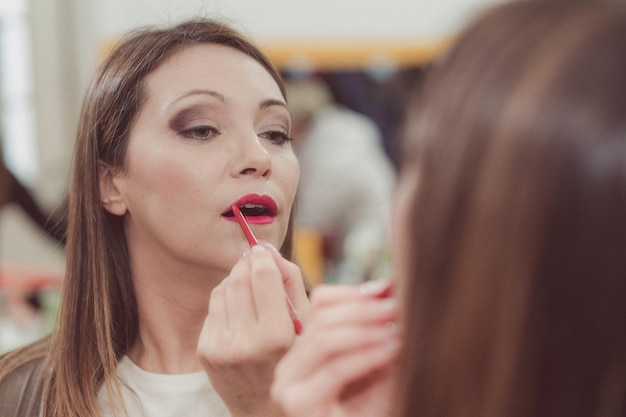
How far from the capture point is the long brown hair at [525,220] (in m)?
0.49

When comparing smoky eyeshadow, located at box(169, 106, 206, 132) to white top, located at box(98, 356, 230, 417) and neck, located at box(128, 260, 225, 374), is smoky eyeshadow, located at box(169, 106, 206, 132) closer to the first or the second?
neck, located at box(128, 260, 225, 374)

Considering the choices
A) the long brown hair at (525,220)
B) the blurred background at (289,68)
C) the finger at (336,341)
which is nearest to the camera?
the long brown hair at (525,220)

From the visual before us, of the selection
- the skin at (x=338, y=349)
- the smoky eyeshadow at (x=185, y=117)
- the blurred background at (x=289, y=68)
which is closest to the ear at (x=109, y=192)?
the smoky eyeshadow at (x=185, y=117)

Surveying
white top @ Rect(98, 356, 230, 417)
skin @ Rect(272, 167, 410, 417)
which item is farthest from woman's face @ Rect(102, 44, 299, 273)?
skin @ Rect(272, 167, 410, 417)

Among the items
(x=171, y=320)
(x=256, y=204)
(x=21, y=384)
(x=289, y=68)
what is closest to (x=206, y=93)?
(x=256, y=204)

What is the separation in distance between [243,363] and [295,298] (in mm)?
89

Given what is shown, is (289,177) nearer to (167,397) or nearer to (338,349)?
(167,397)

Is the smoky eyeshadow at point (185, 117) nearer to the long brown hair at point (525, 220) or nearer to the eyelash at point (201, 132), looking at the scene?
the eyelash at point (201, 132)

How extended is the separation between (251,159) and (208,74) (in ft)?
0.43

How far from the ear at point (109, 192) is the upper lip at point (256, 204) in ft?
0.58

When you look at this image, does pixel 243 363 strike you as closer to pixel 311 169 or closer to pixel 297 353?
pixel 297 353

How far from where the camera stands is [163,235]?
0.99 m

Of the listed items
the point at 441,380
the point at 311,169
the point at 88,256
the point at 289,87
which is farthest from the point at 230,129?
the point at 289,87

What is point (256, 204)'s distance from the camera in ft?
3.19
